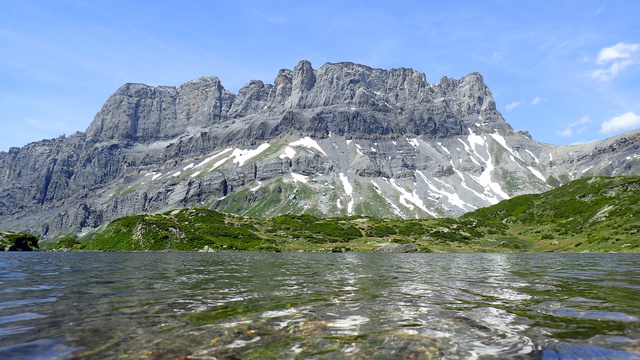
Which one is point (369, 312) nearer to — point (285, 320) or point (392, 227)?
point (285, 320)

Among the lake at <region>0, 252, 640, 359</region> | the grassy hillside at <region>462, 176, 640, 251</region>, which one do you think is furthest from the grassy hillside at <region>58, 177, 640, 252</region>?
the lake at <region>0, 252, 640, 359</region>

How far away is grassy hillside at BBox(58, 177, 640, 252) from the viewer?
116 metres

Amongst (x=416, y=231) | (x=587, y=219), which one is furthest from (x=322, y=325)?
(x=587, y=219)

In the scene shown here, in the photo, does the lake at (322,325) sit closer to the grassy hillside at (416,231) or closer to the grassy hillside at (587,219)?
the grassy hillside at (416,231)

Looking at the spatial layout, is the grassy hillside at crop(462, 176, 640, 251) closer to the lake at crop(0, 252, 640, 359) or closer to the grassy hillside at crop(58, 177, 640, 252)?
the grassy hillside at crop(58, 177, 640, 252)

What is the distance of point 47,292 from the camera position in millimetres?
19766

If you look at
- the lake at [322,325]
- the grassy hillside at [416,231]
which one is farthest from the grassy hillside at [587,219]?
the lake at [322,325]

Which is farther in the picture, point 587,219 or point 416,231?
point 416,231

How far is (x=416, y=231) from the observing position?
158 meters

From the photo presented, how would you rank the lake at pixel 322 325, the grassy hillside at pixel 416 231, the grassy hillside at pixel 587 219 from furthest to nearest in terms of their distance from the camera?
1. the grassy hillside at pixel 416 231
2. the grassy hillside at pixel 587 219
3. the lake at pixel 322 325

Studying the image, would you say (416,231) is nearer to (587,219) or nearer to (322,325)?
(587,219)

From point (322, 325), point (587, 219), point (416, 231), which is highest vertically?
point (322, 325)

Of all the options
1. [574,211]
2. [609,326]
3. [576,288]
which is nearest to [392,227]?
[574,211]

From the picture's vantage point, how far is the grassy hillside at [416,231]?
380 feet
